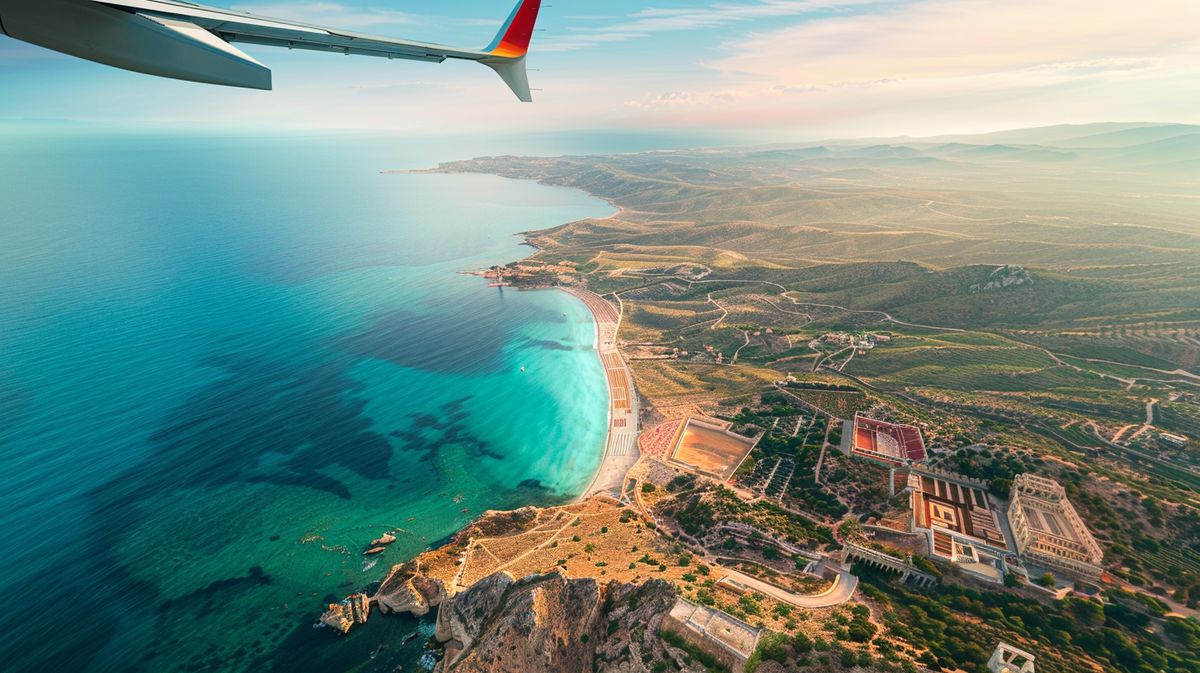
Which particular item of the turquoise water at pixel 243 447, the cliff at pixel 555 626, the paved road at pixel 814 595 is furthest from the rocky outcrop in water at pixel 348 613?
the paved road at pixel 814 595

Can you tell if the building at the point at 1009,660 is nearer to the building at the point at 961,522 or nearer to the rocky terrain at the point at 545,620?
A: the building at the point at 961,522

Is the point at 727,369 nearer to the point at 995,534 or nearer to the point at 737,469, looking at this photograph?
the point at 737,469

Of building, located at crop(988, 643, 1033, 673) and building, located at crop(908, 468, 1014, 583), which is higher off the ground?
building, located at crop(988, 643, 1033, 673)

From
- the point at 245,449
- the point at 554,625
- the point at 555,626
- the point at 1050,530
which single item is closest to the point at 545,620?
the point at 554,625

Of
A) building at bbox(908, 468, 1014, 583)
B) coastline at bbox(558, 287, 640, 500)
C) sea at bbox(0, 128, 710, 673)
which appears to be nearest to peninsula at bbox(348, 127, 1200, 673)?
building at bbox(908, 468, 1014, 583)

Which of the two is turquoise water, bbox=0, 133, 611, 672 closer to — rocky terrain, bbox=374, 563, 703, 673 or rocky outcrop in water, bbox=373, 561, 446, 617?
rocky outcrop in water, bbox=373, 561, 446, 617
